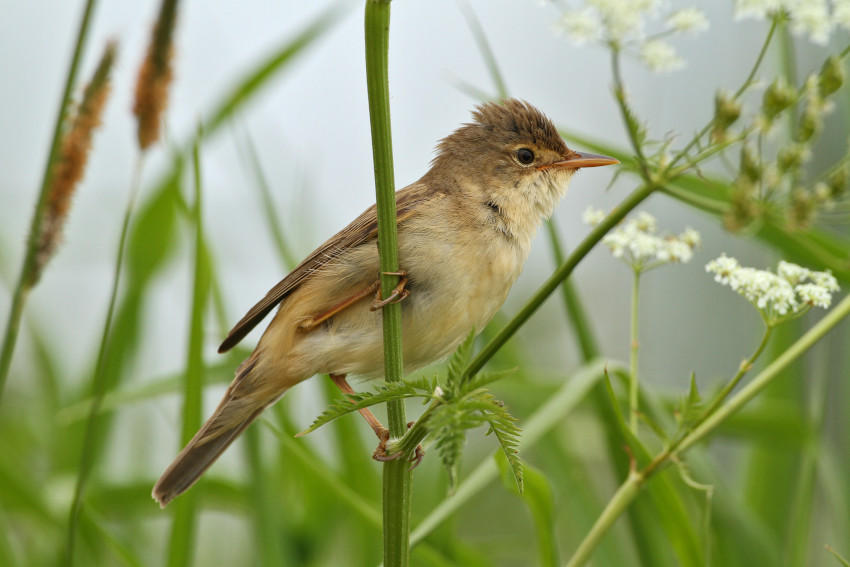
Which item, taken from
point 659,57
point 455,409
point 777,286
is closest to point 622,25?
point 659,57

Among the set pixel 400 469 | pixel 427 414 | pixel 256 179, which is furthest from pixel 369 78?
pixel 256 179

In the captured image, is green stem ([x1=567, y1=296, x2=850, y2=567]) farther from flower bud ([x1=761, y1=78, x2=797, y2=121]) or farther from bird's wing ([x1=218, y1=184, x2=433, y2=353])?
bird's wing ([x1=218, y1=184, x2=433, y2=353])

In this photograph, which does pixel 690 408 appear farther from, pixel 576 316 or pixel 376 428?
pixel 376 428

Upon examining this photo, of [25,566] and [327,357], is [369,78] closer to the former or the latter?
[327,357]

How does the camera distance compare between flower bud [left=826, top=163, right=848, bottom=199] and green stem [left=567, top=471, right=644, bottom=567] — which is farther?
flower bud [left=826, top=163, right=848, bottom=199]

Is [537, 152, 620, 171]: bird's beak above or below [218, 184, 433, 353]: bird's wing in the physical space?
above

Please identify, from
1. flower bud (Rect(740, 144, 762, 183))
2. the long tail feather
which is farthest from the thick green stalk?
flower bud (Rect(740, 144, 762, 183))
